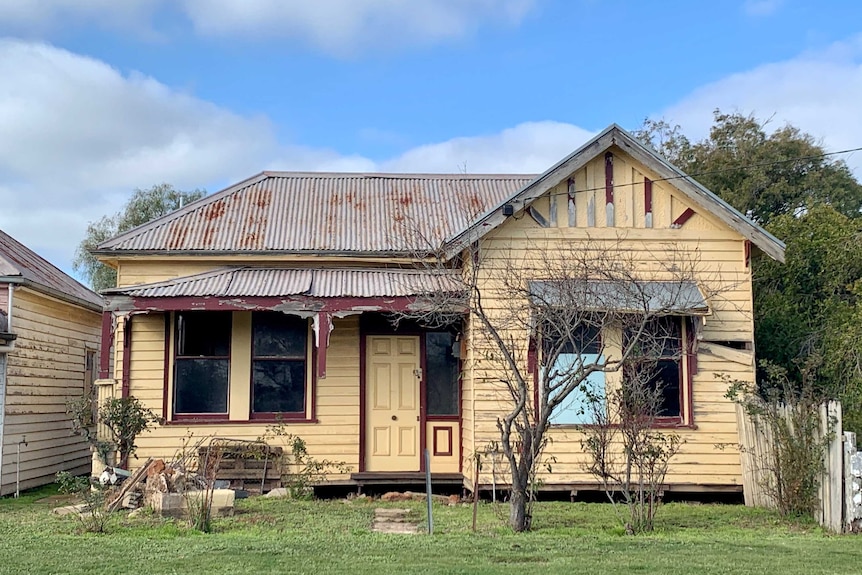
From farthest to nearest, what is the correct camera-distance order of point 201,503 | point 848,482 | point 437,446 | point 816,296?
1. point 816,296
2. point 437,446
3. point 201,503
4. point 848,482

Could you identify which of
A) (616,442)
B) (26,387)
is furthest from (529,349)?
(26,387)

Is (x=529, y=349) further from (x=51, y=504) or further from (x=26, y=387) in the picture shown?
(x=26, y=387)

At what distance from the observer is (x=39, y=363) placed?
16016 millimetres

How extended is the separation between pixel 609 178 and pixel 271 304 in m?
5.49

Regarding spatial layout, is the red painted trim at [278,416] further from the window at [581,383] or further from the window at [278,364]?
the window at [581,383]

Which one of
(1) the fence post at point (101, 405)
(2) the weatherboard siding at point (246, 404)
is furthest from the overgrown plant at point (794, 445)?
(1) the fence post at point (101, 405)

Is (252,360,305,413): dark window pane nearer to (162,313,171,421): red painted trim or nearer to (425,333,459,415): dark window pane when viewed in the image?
(162,313,171,421): red painted trim

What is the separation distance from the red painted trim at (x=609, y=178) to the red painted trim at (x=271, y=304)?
11.2ft

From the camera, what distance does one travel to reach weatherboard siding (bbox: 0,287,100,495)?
584 inches

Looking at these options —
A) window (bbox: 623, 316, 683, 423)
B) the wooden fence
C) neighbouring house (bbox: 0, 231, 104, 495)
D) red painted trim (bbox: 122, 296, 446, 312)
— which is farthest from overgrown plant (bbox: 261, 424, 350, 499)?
the wooden fence

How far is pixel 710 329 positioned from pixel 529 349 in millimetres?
2841

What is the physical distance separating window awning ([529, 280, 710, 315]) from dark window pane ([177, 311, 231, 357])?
524cm

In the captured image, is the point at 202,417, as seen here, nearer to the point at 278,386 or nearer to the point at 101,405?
the point at 278,386

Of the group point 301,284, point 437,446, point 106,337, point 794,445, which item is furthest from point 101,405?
point 794,445
